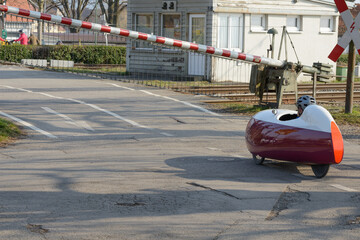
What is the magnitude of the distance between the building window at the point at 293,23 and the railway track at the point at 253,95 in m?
3.73

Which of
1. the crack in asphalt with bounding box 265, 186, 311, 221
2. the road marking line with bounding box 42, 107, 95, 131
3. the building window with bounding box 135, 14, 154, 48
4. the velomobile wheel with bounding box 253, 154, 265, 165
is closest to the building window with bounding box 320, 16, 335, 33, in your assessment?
the building window with bounding box 135, 14, 154, 48

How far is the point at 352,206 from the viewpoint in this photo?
8352mm

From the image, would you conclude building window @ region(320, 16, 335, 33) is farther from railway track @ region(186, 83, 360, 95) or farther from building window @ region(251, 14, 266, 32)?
railway track @ region(186, 83, 360, 95)

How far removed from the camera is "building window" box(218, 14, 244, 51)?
2778 centimetres

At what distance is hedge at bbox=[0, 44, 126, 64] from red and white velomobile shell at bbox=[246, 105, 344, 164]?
22737mm

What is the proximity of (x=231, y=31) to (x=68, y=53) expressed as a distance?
35.6ft

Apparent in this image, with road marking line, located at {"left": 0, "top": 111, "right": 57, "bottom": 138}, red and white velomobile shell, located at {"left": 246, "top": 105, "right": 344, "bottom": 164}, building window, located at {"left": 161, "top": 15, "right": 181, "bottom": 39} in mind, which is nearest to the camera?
red and white velomobile shell, located at {"left": 246, "top": 105, "right": 344, "bottom": 164}

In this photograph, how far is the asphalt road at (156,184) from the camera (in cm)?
724

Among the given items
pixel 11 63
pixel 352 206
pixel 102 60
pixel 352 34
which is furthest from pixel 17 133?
pixel 102 60

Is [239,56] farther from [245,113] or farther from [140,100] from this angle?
[140,100]

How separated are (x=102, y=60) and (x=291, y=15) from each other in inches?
450

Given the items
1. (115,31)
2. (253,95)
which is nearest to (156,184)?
(115,31)

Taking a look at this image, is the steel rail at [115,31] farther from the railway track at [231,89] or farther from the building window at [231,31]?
the building window at [231,31]

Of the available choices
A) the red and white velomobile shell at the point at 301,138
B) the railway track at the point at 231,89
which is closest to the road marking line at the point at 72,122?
the red and white velomobile shell at the point at 301,138
